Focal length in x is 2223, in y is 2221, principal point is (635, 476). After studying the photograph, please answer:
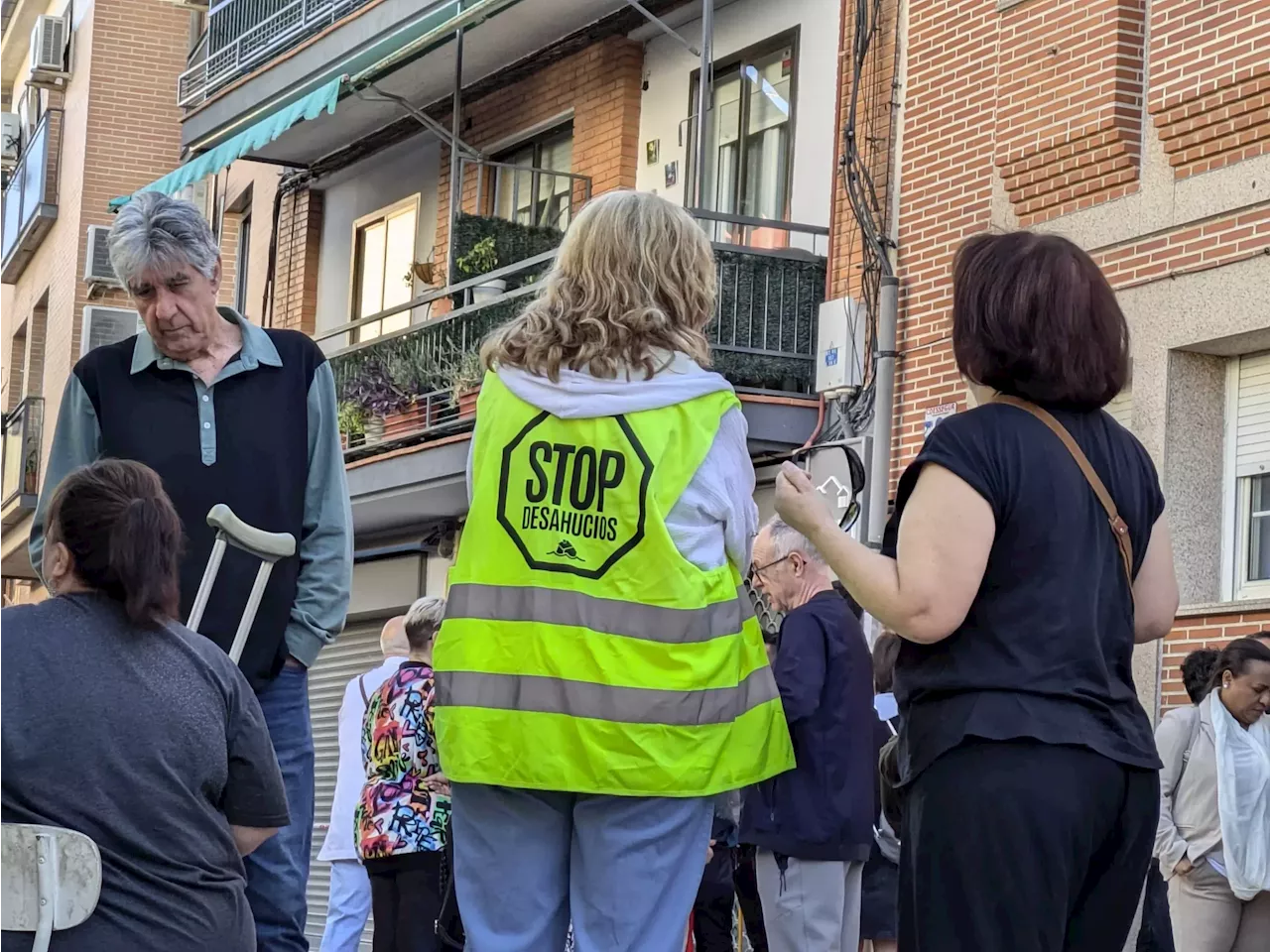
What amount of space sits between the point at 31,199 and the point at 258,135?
16606 mm

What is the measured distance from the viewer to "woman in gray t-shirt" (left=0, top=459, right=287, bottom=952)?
15.2 feet

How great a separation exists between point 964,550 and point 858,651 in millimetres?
4418

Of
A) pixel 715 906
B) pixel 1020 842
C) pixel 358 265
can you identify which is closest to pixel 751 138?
pixel 358 265

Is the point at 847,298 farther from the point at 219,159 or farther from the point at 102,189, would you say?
the point at 102,189

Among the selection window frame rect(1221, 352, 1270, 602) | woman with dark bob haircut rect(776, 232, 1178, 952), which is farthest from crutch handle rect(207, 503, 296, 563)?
window frame rect(1221, 352, 1270, 602)

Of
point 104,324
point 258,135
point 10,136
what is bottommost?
point 104,324

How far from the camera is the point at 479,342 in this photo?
52.1 feet

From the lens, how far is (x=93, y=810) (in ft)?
15.2

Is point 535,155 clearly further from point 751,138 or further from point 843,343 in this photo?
point 843,343

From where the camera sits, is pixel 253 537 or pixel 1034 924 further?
pixel 253 537

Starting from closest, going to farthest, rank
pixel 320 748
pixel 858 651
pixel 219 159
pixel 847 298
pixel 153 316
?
pixel 153 316 < pixel 858 651 < pixel 847 298 < pixel 219 159 < pixel 320 748

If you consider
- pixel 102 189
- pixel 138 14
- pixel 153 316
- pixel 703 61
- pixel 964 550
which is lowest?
pixel 964 550

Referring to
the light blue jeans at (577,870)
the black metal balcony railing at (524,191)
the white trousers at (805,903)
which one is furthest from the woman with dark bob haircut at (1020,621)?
the black metal balcony railing at (524,191)

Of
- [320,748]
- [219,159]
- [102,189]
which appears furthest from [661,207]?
[102,189]
